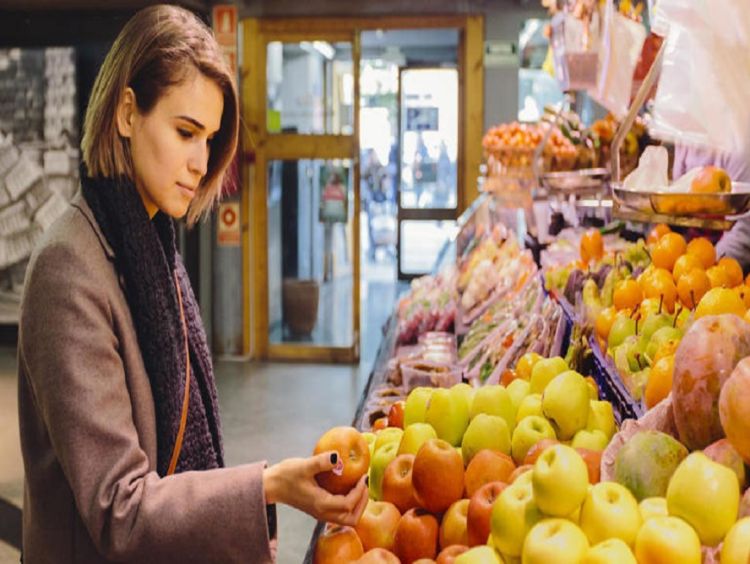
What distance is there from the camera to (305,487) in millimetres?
1451

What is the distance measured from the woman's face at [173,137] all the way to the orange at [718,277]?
1.57m

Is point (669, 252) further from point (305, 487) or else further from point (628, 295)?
point (305, 487)

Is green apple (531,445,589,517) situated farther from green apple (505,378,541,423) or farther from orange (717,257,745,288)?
orange (717,257,745,288)

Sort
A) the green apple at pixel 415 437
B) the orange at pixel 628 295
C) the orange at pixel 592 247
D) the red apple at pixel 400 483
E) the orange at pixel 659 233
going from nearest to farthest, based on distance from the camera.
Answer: the red apple at pixel 400 483 < the green apple at pixel 415 437 < the orange at pixel 628 295 < the orange at pixel 659 233 < the orange at pixel 592 247

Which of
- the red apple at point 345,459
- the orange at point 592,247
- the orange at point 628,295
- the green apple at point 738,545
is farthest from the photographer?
the orange at point 592,247

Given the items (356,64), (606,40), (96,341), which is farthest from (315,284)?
(96,341)

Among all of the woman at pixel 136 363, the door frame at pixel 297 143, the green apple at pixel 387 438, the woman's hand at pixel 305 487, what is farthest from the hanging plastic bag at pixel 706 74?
the door frame at pixel 297 143

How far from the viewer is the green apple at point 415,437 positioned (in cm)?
194

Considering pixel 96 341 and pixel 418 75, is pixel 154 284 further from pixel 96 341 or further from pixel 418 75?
pixel 418 75

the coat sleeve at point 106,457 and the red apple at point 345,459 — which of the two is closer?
the coat sleeve at point 106,457

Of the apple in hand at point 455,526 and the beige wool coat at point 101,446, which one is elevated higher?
the beige wool coat at point 101,446

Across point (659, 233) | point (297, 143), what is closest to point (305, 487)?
point (659, 233)

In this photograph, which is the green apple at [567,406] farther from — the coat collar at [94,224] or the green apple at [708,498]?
the coat collar at [94,224]

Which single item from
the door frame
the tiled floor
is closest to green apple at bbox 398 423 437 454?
the tiled floor
